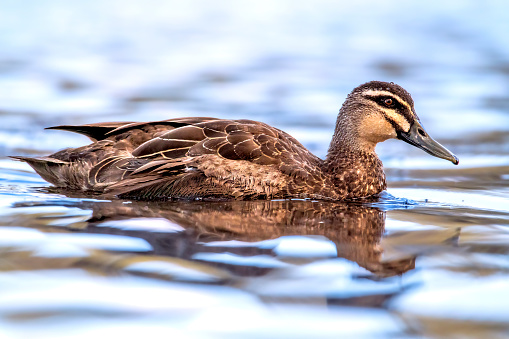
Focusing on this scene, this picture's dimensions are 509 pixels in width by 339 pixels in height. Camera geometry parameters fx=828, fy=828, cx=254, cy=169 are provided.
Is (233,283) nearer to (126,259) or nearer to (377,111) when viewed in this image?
(126,259)

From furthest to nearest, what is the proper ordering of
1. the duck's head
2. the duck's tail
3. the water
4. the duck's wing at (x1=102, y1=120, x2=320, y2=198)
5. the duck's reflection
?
the duck's head < the duck's tail < the duck's wing at (x1=102, y1=120, x2=320, y2=198) < the duck's reflection < the water

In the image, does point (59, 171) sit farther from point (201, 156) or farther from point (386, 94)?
point (386, 94)

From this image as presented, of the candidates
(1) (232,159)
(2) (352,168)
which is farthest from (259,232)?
(2) (352,168)

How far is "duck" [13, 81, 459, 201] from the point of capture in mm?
9031

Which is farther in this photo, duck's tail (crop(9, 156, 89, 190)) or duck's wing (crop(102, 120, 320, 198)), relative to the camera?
duck's tail (crop(9, 156, 89, 190))

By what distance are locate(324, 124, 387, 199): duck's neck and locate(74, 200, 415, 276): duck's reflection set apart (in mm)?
350

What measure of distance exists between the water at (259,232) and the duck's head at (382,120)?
2.30ft

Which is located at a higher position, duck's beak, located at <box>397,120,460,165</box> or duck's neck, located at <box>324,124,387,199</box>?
duck's beak, located at <box>397,120,460,165</box>

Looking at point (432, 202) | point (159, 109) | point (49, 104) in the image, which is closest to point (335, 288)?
point (432, 202)

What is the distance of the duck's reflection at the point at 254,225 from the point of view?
6668 mm

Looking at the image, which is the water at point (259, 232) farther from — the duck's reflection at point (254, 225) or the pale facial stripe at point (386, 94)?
the pale facial stripe at point (386, 94)

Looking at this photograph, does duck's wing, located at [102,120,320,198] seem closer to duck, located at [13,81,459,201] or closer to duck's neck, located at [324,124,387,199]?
duck, located at [13,81,459,201]

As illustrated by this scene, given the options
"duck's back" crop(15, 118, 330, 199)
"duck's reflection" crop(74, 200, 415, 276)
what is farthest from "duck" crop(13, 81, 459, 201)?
"duck's reflection" crop(74, 200, 415, 276)

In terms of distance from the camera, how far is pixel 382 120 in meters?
9.53
